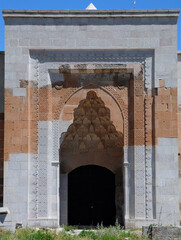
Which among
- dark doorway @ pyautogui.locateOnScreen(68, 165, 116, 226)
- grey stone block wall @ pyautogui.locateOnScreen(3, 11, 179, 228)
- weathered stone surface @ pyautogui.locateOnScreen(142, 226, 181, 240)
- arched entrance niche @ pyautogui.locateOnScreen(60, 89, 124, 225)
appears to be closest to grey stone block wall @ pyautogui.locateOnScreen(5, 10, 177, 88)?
grey stone block wall @ pyautogui.locateOnScreen(3, 11, 179, 228)

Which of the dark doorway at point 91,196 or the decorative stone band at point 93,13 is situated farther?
the dark doorway at point 91,196

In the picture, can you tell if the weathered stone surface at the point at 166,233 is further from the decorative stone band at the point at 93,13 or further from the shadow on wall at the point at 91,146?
the decorative stone band at the point at 93,13

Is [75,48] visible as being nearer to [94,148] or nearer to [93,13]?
[93,13]

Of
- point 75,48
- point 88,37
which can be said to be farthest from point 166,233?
point 88,37

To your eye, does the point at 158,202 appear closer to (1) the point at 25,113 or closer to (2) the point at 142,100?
(2) the point at 142,100

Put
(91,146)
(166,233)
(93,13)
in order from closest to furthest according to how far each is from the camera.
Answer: (166,233)
(93,13)
(91,146)

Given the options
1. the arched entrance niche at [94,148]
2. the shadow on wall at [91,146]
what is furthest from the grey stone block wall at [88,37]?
the shadow on wall at [91,146]

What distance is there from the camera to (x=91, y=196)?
40.1 feet

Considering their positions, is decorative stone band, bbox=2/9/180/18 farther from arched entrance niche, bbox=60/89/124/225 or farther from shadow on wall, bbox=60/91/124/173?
shadow on wall, bbox=60/91/124/173

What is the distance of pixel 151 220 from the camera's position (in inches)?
420

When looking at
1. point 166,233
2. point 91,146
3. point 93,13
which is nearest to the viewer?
point 166,233

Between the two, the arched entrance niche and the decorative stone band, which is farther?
the arched entrance niche

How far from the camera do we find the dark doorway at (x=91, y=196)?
12.2 meters

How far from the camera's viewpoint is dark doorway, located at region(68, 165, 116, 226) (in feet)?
39.9
